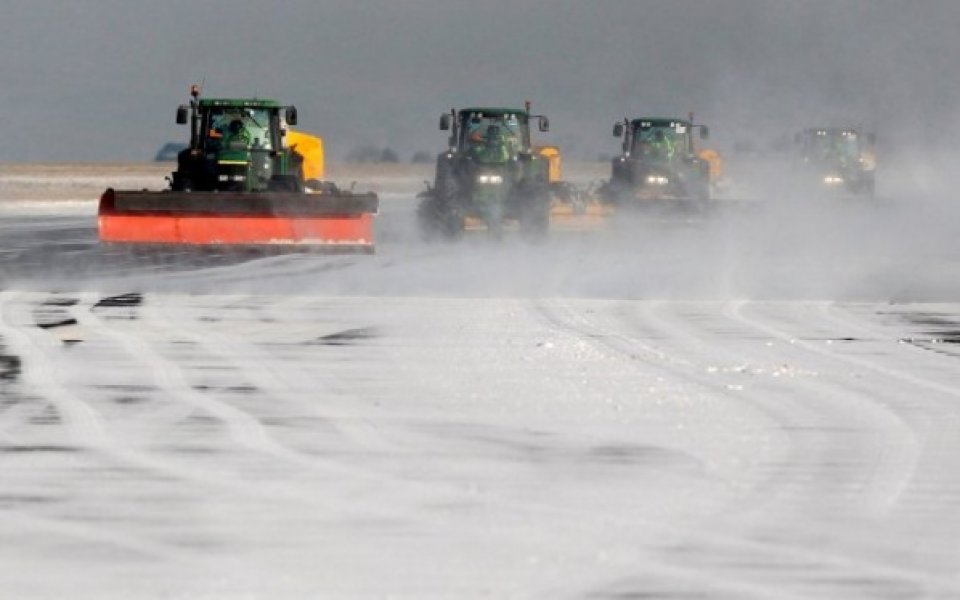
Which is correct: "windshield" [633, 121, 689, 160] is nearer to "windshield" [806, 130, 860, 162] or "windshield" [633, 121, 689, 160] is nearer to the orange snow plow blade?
the orange snow plow blade

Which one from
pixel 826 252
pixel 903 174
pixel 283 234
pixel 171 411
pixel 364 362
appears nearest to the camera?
pixel 171 411

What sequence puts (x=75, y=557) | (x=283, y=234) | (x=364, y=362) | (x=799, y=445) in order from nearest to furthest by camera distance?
(x=75, y=557) → (x=799, y=445) → (x=364, y=362) → (x=283, y=234)

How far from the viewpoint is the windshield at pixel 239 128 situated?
33156mm

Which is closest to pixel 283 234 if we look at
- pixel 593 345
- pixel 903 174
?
pixel 593 345

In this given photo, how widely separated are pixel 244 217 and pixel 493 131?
6.25 meters

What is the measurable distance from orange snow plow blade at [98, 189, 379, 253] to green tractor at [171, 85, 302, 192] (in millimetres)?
2344

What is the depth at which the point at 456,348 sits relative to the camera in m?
15.7

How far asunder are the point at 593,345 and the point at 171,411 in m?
5.20

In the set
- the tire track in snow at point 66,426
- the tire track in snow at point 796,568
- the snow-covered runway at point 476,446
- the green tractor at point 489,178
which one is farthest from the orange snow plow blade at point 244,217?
the tire track in snow at point 796,568

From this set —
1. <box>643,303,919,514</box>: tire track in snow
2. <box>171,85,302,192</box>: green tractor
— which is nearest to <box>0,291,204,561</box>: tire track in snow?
<box>643,303,919,514</box>: tire track in snow

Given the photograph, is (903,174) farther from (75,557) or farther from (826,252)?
(75,557)

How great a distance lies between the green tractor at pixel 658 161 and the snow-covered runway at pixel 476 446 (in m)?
21.9

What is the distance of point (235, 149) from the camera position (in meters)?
33.3

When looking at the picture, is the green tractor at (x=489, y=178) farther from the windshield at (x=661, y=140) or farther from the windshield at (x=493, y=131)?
the windshield at (x=661, y=140)
